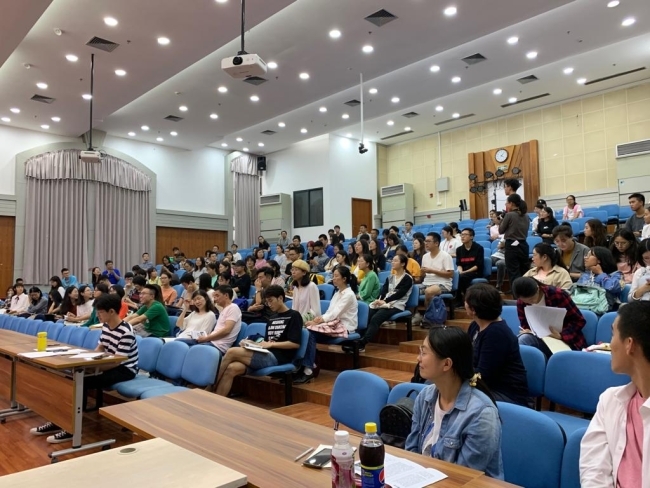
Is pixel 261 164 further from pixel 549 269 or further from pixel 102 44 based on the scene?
pixel 549 269

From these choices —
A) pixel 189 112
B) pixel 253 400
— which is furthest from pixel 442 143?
pixel 253 400

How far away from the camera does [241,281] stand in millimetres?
7270

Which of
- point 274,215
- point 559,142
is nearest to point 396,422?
point 559,142

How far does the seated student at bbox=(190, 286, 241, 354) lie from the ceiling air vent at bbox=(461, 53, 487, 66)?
6.49 m

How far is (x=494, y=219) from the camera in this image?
8.55m

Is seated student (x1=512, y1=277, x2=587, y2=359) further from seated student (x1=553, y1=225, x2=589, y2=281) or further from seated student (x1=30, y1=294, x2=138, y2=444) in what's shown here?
seated student (x1=30, y1=294, x2=138, y2=444)

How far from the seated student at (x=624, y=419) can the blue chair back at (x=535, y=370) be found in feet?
4.50

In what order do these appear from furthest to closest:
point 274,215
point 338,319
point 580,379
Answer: point 274,215
point 338,319
point 580,379

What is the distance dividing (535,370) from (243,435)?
1.81 m

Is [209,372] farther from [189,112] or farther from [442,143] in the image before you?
[442,143]

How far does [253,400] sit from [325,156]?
410 inches

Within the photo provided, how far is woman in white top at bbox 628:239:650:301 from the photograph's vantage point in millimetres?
3528

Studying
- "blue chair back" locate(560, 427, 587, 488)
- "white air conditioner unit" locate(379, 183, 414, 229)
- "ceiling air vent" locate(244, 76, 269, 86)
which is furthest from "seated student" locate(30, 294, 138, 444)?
"white air conditioner unit" locate(379, 183, 414, 229)

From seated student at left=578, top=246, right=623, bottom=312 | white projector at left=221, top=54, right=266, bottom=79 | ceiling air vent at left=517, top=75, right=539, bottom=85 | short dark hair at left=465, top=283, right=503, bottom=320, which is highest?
ceiling air vent at left=517, top=75, right=539, bottom=85
